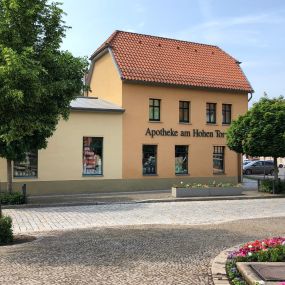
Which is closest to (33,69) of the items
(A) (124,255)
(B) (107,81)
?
(A) (124,255)

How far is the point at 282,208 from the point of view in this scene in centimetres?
1967

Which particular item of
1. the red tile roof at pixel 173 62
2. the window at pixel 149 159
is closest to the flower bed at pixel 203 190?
the window at pixel 149 159

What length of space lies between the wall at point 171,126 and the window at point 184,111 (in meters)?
0.29

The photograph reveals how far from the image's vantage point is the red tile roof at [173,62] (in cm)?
2858

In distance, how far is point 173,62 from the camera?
101 ft

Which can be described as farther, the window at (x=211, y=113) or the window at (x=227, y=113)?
the window at (x=227, y=113)

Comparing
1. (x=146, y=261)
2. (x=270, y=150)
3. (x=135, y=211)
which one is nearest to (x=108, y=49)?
(x=270, y=150)

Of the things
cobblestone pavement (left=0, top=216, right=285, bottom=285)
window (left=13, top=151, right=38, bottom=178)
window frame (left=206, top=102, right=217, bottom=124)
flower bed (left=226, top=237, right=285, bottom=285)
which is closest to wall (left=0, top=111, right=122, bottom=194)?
window (left=13, top=151, right=38, bottom=178)

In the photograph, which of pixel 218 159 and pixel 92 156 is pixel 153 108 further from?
pixel 218 159

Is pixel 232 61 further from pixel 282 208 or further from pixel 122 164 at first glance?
pixel 282 208

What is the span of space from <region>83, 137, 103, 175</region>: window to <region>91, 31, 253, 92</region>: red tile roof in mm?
3958

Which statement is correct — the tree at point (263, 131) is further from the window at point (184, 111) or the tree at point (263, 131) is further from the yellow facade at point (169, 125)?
the window at point (184, 111)

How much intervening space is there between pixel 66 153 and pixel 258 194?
10.4 m

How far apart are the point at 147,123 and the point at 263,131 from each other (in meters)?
6.87
